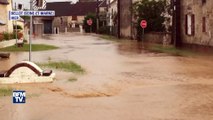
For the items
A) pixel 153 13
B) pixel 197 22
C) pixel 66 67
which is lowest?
pixel 66 67

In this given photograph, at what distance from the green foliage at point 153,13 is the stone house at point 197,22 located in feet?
36.4

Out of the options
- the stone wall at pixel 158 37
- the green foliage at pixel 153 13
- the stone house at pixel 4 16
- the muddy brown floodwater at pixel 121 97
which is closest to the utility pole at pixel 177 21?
the stone wall at pixel 158 37

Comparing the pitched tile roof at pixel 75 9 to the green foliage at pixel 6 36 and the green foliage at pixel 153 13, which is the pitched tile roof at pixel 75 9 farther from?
the green foliage at pixel 6 36

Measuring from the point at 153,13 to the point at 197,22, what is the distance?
16.2 metres

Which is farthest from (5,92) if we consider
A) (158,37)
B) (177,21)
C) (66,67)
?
(158,37)

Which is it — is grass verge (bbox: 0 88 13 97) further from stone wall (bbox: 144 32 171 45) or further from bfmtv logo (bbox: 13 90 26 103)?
stone wall (bbox: 144 32 171 45)

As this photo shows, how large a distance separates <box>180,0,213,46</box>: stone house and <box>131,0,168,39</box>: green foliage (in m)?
11.1

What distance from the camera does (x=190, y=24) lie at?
3331 centimetres

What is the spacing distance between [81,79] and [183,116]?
23.9ft

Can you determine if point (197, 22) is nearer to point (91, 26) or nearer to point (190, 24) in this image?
point (190, 24)

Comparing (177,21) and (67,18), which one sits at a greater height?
(67,18)

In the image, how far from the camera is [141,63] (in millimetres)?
23266

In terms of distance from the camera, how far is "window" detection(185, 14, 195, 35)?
107 feet

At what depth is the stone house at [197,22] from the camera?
94.6ft
